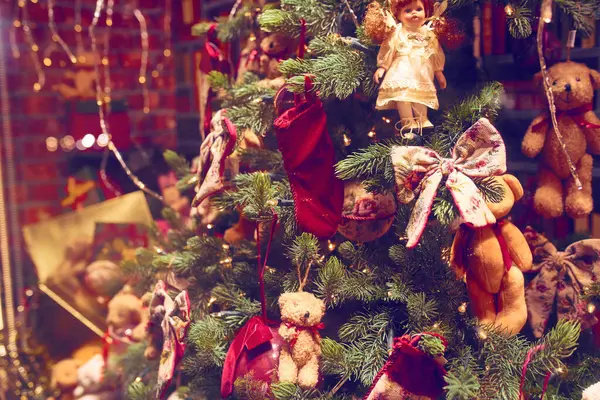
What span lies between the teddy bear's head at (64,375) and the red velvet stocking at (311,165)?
1.20 m

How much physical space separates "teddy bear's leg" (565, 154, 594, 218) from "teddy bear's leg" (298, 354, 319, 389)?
0.60 m

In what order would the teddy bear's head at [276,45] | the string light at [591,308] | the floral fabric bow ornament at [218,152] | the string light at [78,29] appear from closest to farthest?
the string light at [591,308]
the floral fabric bow ornament at [218,152]
the teddy bear's head at [276,45]
the string light at [78,29]

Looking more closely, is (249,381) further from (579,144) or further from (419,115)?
(579,144)

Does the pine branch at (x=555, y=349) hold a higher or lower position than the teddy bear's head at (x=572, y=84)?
lower

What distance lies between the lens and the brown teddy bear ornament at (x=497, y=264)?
1.15 metres

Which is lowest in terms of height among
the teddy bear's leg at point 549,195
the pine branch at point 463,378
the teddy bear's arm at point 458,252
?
the pine branch at point 463,378

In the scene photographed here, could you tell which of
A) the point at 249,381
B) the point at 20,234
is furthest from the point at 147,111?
the point at 249,381

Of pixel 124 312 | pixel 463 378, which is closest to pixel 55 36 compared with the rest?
pixel 124 312

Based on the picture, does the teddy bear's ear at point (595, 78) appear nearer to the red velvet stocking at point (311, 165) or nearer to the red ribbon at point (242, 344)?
the red velvet stocking at point (311, 165)

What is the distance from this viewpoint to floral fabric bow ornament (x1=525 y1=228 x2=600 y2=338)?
127cm

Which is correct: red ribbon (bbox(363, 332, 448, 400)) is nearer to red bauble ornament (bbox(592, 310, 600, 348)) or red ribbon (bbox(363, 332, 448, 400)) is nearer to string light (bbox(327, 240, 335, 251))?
string light (bbox(327, 240, 335, 251))

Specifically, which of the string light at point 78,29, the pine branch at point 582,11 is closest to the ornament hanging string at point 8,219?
the string light at point 78,29

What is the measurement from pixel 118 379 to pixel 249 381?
0.78m

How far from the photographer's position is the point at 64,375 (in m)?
2.04
